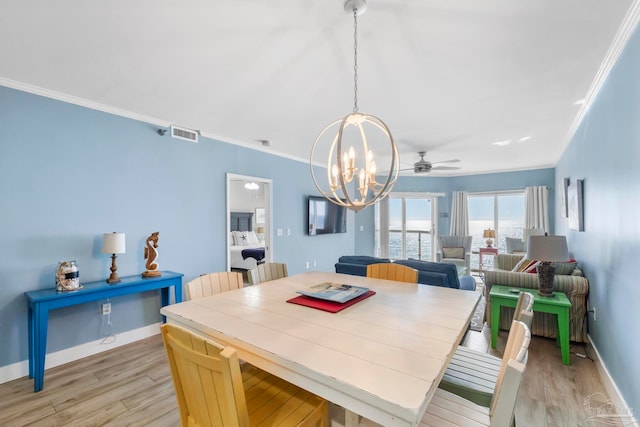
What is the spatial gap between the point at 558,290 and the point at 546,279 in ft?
0.90

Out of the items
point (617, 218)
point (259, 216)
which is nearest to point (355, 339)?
point (617, 218)

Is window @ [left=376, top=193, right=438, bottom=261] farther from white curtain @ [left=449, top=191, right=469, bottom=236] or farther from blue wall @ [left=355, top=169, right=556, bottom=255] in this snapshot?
white curtain @ [left=449, top=191, right=469, bottom=236]

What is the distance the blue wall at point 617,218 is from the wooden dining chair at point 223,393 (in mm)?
1996

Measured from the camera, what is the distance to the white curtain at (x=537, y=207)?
6422mm

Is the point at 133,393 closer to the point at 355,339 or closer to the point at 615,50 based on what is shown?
the point at 355,339

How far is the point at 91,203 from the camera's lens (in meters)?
2.94

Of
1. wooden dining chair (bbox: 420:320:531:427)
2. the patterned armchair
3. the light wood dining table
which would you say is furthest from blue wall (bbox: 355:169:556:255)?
wooden dining chair (bbox: 420:320:531:427)

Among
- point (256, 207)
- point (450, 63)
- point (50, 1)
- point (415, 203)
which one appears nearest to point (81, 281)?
point (50, 1)

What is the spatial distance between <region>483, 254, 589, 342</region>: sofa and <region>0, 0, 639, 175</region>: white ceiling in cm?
179

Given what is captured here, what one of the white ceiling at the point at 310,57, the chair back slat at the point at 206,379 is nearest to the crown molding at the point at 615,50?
the white ceiling at the point at 310,57

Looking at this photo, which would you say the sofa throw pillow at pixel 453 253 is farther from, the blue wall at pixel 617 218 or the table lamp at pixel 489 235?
the blue wall at pixel 617 218

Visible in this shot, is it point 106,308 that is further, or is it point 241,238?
point 241,238

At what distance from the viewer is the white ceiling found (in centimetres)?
168

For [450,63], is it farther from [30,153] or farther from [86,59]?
[30,153]
